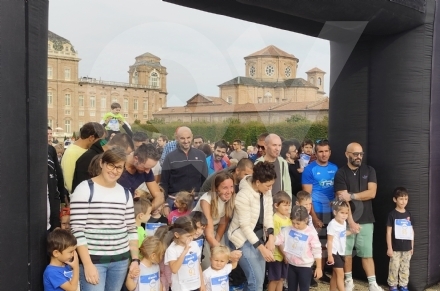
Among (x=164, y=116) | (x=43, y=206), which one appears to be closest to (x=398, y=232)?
(x=43, y=206)

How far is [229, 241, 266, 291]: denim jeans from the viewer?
3.62 meters

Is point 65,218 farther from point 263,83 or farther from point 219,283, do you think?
point 263,83

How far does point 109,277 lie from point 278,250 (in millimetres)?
1499

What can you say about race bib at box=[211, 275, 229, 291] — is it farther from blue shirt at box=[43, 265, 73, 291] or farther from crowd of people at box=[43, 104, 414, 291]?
blue shirt at box=[43, 265, 73, 291]

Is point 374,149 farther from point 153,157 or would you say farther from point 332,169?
point 153,157

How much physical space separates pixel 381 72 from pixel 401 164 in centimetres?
90

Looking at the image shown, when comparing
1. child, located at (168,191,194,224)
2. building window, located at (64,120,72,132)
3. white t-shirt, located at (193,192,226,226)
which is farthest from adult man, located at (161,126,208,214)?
building window, located at (64,120,72,132)

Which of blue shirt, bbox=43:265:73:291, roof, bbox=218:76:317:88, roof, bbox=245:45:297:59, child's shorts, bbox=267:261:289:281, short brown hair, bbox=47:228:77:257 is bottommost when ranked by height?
child's shorts, bbox=267:261:289:281

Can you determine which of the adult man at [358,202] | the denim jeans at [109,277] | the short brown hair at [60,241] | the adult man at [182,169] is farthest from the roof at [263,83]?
the short brown hair at [60,241]

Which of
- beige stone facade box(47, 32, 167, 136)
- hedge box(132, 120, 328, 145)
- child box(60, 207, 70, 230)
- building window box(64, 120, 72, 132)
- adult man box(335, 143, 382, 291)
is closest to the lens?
child box(60, 207, 70, 230)

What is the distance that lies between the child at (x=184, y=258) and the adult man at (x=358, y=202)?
1.68 meters

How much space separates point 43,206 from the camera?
2654 mm

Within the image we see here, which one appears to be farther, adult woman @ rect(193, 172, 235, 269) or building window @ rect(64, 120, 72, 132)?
building window @ rect(64, 120, 72, 132)

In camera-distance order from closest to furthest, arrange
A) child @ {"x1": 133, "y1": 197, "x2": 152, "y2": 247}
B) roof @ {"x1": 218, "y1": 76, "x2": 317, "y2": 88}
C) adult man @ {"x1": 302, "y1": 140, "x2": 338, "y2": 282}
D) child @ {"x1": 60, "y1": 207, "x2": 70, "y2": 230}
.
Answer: child @ {"x1": 60, "y1": 207, "x2": 70, "y2": 230}
child @ {"x1": 133, "y1": 197, "x2": 152, "y2": 247}
adult man @ {"x1": 302, "y1": 140, "x2": 338, "y2": 282}
roof @ {"x1": 218, "y1": 76, "x2": 317, "y2": 88}
